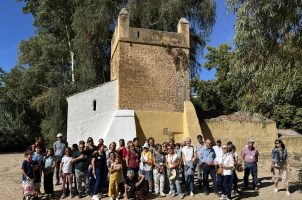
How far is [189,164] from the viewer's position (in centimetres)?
1047

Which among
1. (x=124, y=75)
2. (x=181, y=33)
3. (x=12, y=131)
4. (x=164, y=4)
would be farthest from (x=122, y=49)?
(x=12, y=131)

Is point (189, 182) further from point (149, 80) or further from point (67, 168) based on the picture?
point (149, 80)

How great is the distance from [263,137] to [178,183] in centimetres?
1172

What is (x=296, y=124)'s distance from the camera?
28.0 meters

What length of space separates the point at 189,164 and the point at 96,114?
8248mm

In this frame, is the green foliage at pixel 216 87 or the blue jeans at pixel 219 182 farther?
the green foliage at pixel 216 87

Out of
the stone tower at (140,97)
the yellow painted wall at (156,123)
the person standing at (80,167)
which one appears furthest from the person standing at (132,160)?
the yellow painted wall at (156,123)

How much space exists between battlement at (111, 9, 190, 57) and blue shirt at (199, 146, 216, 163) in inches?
361

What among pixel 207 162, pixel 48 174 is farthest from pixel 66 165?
pixel 207 162

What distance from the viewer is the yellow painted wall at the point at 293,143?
21953 millimetres

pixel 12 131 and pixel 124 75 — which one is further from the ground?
pixel 124 75

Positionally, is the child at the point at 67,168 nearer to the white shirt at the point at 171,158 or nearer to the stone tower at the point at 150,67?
the white shirt at the point at 171,158

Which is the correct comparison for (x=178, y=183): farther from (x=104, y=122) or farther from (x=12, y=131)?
(x=12, y=131)

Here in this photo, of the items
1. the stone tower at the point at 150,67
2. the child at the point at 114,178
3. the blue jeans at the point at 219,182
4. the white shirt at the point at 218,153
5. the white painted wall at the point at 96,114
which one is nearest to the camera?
the child at the point at 114,178
